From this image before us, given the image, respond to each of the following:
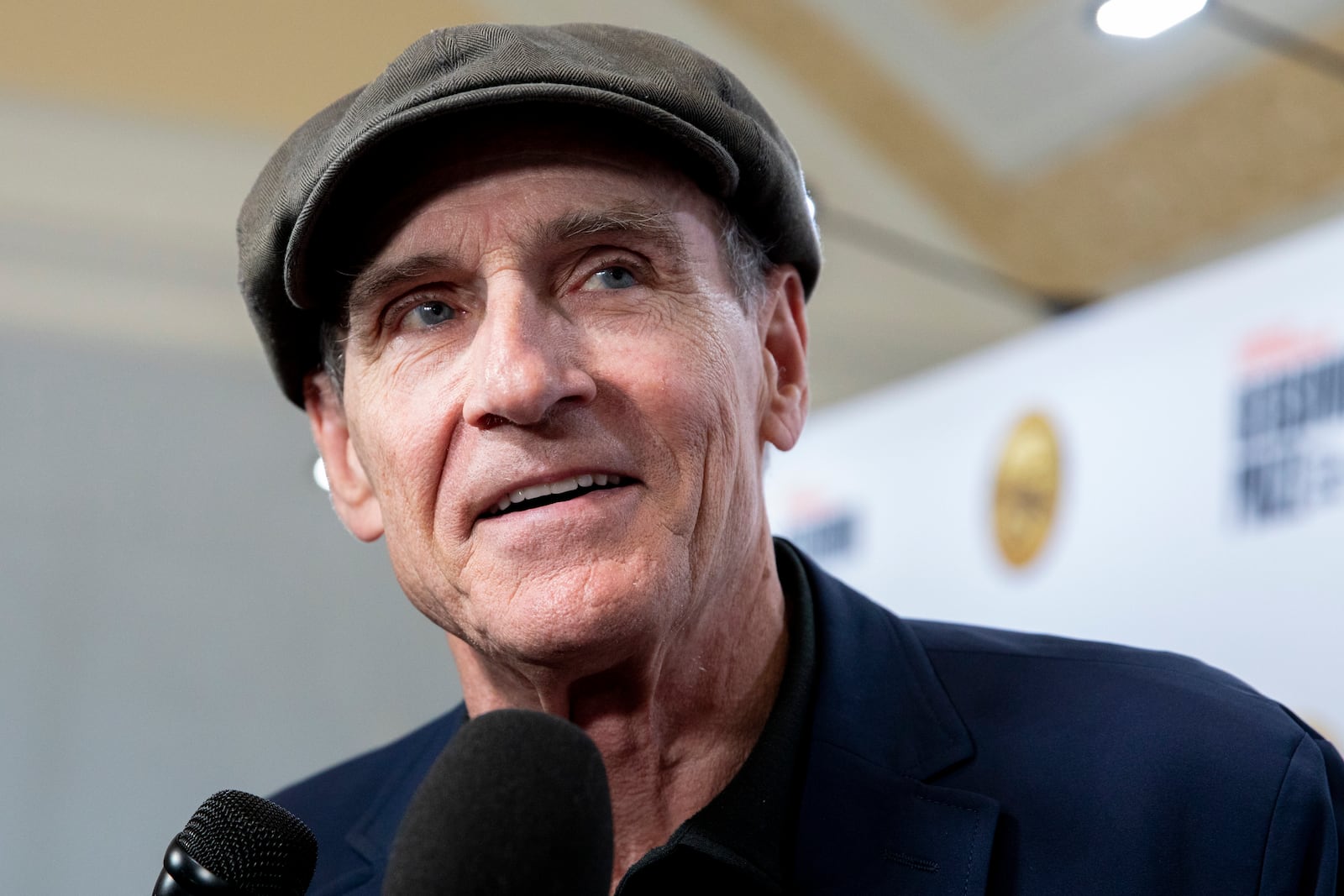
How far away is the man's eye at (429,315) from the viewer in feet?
3.99

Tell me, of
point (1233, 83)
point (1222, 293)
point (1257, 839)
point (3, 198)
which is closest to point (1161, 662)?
point (1257, 839)

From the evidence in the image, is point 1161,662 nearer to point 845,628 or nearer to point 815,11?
point 845,628

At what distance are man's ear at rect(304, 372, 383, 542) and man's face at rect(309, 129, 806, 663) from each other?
0.12m

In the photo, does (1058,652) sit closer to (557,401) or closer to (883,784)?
(883,784)

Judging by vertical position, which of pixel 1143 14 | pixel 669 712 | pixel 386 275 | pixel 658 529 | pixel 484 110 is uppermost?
pixel 1143 14

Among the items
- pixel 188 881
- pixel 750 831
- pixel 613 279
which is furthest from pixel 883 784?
pixel 188 881

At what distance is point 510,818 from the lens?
28.5 inches

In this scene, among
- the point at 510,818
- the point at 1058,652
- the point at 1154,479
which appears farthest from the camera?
the point at 1154,479

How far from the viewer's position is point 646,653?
1.18 m

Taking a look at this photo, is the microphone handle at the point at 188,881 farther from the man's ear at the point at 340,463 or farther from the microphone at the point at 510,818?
the man's ear at the point at 340,463

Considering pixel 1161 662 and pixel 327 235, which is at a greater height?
pixel 327 235

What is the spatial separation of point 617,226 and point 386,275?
0.70ft

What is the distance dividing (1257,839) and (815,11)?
14.0 feet

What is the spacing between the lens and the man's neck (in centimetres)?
123
